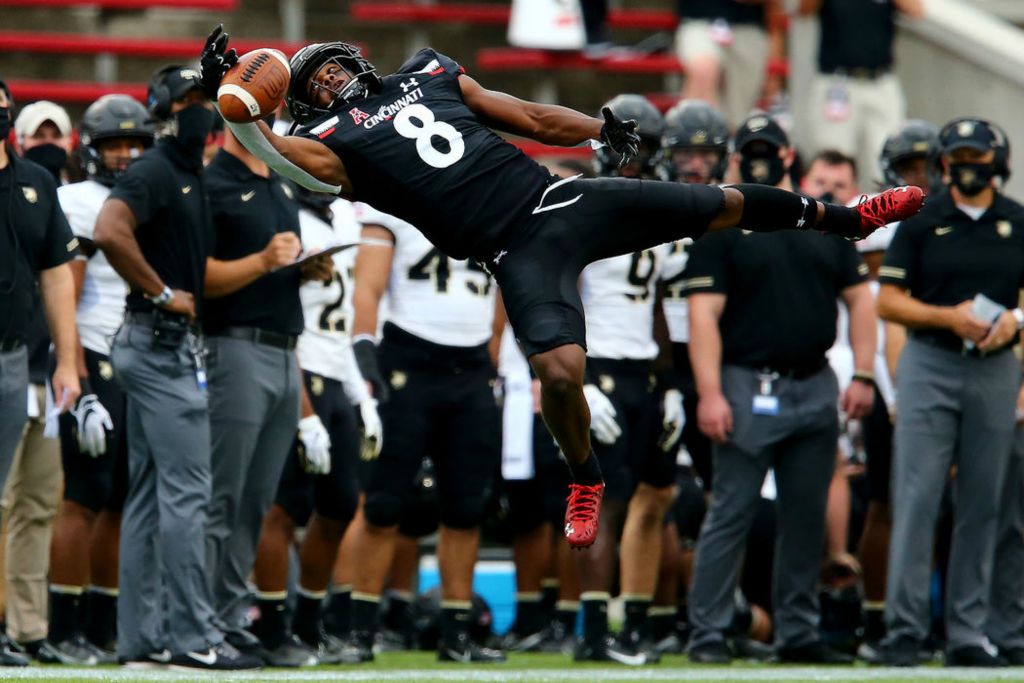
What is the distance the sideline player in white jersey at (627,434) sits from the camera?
870cm

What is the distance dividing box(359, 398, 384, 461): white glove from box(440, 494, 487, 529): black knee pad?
0.41 metres

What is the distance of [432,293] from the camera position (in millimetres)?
8930

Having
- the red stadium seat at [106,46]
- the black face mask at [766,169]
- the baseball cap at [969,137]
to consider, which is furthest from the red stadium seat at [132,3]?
the baseball cap at [969,137]

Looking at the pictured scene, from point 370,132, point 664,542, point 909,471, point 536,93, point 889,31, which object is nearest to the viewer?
point 370,132

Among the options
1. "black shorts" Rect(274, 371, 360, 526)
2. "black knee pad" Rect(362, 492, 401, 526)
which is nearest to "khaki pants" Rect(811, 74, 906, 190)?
"black shorts" Rect(274, 371, 360, 526)

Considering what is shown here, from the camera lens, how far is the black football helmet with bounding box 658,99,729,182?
941cm

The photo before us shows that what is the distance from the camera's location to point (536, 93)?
13523 millimetres

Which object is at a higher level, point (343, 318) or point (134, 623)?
point (343, 318)

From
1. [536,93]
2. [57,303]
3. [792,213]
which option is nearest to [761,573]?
[792,213]

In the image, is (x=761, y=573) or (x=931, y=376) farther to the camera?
(x=761, y=573)

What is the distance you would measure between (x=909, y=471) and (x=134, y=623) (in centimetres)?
349

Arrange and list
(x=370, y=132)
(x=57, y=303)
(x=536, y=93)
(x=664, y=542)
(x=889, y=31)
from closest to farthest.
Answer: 1. (x=370, y=132)
2. (x=57, y=303)
3. (x=664, y=542)
4. (x=889, y=31)
5. (x=536, y=93)

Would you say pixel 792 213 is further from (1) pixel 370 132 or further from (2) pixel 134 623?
(2) pixel 134 623

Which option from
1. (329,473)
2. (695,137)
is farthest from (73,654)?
(695,137)
